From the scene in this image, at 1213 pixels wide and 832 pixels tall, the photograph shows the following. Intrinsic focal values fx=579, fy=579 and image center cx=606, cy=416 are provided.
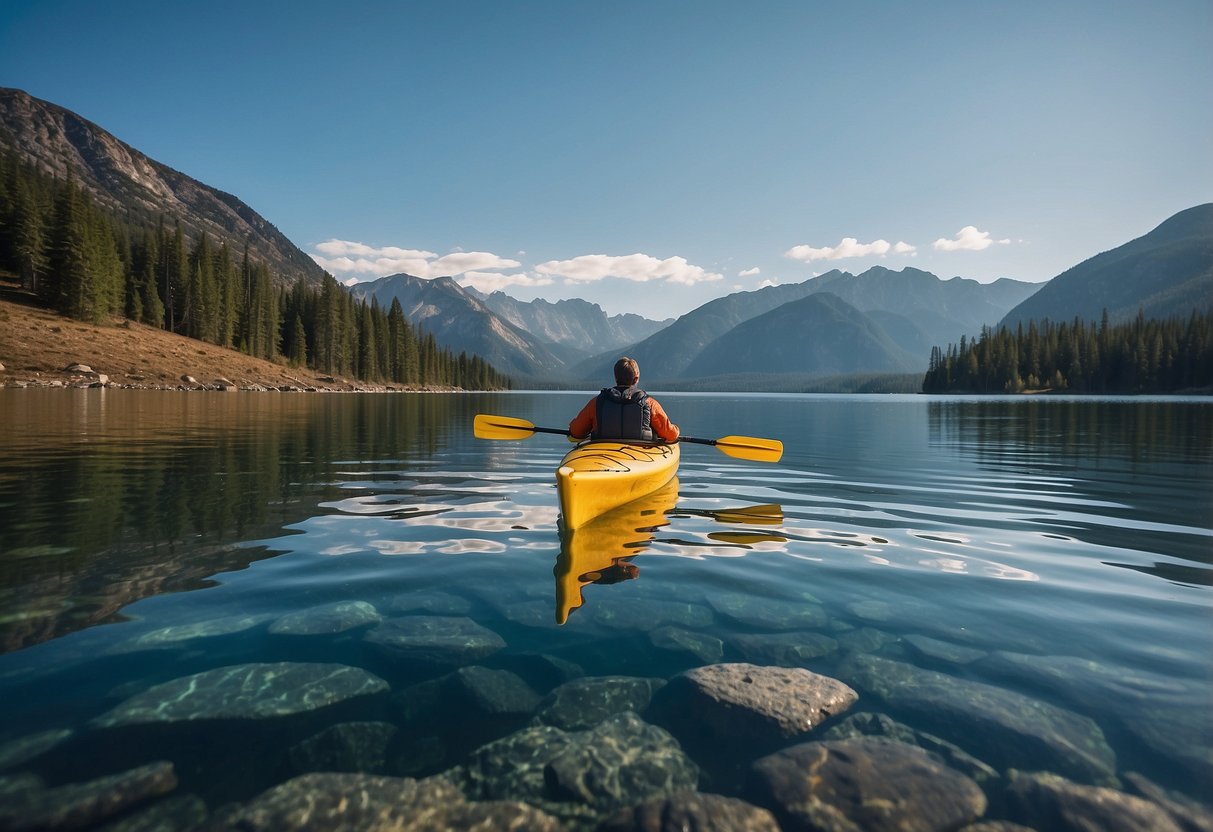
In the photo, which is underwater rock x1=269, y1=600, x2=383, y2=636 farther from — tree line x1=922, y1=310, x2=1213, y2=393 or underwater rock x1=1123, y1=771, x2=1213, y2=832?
tree line x1=922, y1=310, x2=1213, y2=393

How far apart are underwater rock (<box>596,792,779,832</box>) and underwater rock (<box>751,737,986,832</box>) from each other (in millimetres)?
136

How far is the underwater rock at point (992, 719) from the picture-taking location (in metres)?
4.17

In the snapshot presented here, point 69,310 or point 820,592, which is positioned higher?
point 69,310

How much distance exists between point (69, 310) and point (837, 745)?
Answer: 10654 centimetres

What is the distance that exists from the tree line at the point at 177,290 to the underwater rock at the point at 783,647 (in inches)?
4111

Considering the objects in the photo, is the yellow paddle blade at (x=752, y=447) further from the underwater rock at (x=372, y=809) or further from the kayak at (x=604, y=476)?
the underwater rock at (x=372, y=809)

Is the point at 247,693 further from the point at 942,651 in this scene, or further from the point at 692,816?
the point at 942,651

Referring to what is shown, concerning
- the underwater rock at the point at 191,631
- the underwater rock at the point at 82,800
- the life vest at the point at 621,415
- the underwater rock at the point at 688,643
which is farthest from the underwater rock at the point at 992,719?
the life vest at the point at 621,415

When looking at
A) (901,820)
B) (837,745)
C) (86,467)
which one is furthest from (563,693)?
(86,467)

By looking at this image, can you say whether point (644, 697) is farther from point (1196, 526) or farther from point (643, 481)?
point (1196, 526)

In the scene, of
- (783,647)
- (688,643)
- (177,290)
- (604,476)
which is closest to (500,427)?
(604,476)

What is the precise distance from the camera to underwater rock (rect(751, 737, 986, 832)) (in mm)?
3557

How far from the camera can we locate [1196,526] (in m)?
11.3

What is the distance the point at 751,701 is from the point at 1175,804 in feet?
8.74
